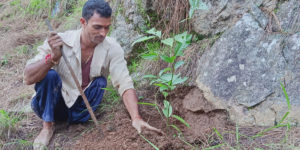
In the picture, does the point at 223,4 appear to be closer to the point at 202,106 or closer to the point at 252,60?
the point at 252,60

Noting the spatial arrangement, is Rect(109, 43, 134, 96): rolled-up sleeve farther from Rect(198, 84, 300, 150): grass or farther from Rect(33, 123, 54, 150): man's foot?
Rect(198, 84, 300, 150): grass

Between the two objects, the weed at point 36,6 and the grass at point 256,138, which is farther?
the weed at point 36,6

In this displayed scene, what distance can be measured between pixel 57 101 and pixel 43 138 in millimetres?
318

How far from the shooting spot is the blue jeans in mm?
2340

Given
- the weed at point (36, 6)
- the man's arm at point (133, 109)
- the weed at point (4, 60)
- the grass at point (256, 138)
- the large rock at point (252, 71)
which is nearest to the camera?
the grass at point (256, 138)

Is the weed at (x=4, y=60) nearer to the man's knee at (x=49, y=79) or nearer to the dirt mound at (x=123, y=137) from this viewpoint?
the man's knee at (x=49, y=79)

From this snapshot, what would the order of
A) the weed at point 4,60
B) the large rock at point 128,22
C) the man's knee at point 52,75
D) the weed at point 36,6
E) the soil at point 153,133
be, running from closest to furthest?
the soil at point 153,133 < the man's knee at point 52,75 < the large rock at point 128,22 < the weed at point 4,60 < the weed at point 36,6

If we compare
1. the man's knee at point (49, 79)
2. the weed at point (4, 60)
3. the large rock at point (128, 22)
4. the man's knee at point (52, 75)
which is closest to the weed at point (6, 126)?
the man's knee at point (49, 79)

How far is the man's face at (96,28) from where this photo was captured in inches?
90.6

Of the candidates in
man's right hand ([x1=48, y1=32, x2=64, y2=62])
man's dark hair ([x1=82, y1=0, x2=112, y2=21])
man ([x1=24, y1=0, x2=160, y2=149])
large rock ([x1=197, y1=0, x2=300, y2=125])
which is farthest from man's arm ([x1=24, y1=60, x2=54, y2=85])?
large rock ([x1=197, y1=0, x2=300, y2=125])

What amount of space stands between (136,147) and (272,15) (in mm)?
1585

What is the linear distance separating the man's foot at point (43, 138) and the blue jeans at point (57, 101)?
0.09 m

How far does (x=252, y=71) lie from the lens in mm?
2256

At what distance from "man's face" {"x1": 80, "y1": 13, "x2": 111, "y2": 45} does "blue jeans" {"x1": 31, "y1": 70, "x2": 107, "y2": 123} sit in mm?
378
